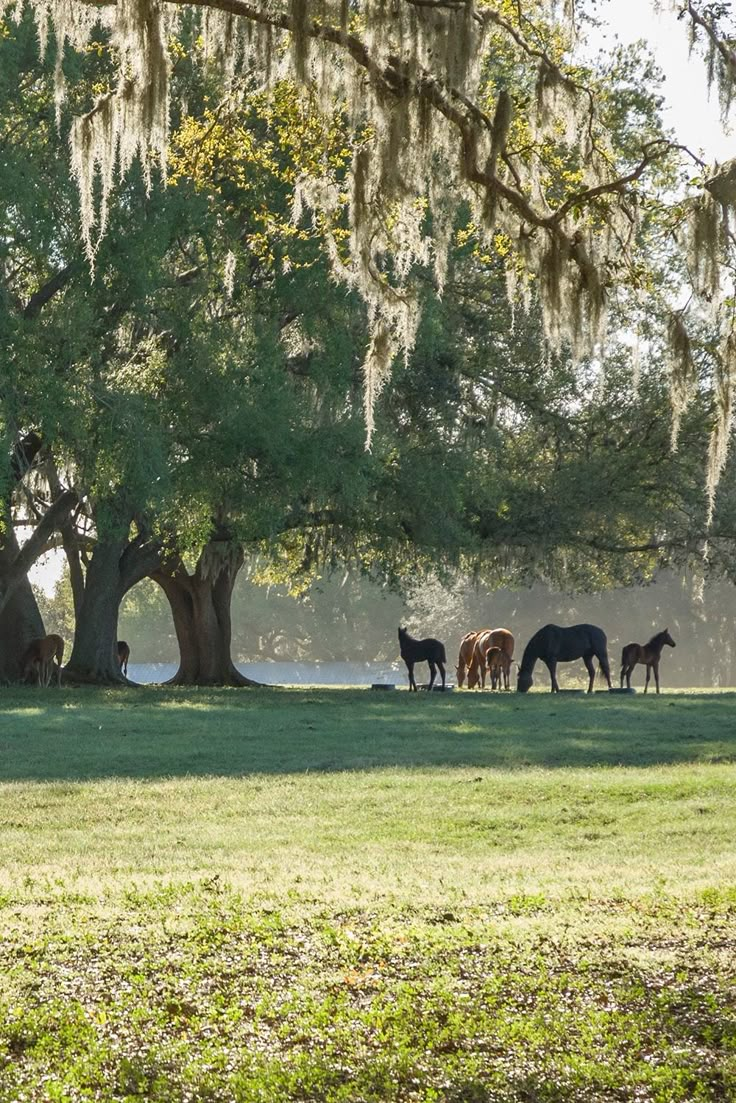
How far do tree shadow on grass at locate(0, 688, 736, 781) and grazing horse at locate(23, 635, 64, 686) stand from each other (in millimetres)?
2569

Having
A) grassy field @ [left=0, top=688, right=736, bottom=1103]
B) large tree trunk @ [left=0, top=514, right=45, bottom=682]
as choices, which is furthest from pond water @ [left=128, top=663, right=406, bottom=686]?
grassy field @ [left=0, top=688, right=736, bottom=1103]

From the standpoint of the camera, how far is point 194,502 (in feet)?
85.9

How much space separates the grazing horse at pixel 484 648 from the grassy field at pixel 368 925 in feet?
56.2

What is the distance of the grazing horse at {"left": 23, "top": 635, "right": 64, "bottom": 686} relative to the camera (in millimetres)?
29594

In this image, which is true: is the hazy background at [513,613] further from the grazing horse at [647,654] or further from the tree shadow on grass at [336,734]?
the tree shadow on grass at [336,734]

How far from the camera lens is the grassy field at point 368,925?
17.9 ft

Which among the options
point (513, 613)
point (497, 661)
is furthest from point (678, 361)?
point (513, 613)

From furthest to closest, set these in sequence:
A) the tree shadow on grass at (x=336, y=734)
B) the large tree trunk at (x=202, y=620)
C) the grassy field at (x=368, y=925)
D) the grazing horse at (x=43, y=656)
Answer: the large tree trunk at (x=202, y=620) < the grazing horse at (x=43, y=656) < the tree shadow on grass at (x=336, y=734) < the grassy field at (x=368, y=925)

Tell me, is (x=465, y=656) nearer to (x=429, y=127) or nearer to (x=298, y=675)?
(x=298, y=675)

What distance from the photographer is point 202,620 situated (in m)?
36.3

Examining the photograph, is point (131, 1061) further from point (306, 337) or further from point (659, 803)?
point (306, 337)

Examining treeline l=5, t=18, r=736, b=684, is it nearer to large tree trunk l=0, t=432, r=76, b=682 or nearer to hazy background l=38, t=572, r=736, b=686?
large tree trunk l=0, t=432, r=76, b=682

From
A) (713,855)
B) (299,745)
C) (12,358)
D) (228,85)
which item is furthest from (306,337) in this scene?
(713,855)

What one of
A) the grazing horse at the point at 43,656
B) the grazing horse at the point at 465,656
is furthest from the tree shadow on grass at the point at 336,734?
the grazing horse at the point at 465,656
